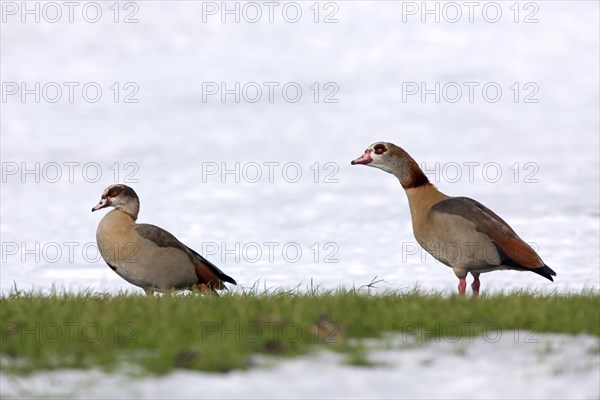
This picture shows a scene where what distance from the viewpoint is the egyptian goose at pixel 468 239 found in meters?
14.4

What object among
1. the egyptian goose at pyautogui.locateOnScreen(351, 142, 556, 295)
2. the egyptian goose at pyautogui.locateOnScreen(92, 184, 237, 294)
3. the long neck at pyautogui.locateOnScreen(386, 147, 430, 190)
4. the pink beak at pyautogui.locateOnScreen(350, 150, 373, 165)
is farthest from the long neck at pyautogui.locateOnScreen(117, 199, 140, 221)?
the egyptian goose at pyautogui.locateOnScreen(351, 142, 556, 295)

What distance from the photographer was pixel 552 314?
11.5 metres

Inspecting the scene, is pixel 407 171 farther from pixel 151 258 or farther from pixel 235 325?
pixel 235 325

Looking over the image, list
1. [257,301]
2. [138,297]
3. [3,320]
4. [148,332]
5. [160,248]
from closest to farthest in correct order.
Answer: [148,332]
[3,320]
[257,301]
[138,297]
[160,248]

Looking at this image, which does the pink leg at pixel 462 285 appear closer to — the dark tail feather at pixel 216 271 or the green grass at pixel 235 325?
the green grass at pixel 235 325

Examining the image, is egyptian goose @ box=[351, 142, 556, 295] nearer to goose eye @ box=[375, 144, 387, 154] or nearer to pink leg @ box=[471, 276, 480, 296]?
pink leg @ box=[471, 276, 480, 296]

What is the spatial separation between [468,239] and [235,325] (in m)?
4.95

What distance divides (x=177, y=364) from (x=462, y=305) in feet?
13.2

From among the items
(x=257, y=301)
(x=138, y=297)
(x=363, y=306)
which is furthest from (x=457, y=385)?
(x=138, y=297)

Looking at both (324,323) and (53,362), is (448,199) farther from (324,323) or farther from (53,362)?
(53,362)

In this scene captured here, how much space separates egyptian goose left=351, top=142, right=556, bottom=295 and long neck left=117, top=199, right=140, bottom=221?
4.38 m

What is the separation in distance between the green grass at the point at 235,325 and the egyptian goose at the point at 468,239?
5.21 ft

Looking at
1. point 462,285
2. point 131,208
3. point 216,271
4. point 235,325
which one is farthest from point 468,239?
point 131,208

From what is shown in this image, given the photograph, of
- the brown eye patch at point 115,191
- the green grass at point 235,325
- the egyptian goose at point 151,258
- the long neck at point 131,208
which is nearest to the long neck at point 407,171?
the green grass at point 235,325
